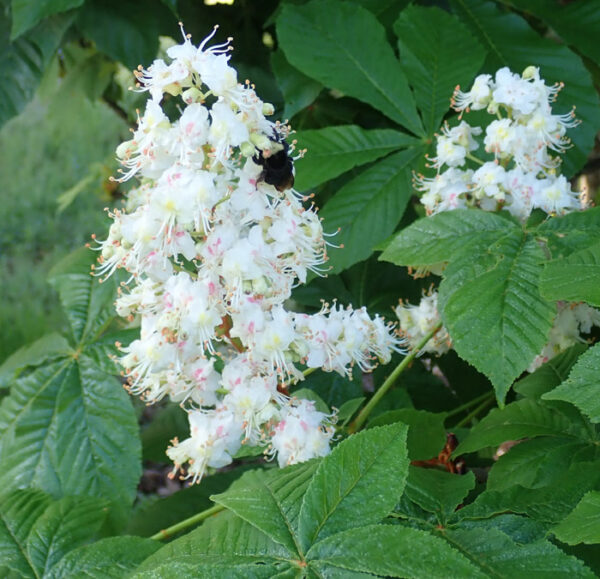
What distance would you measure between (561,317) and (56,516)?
738 mm

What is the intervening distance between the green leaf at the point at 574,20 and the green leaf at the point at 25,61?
983 mm

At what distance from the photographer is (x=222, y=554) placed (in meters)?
0.77

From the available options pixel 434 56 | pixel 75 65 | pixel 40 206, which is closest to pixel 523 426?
pixel 434 56

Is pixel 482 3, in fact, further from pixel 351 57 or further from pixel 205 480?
pixel 205 480

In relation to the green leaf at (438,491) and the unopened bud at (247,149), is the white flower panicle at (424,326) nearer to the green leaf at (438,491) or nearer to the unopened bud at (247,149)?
the green leaf at (438,491)

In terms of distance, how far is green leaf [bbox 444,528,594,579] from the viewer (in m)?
0.71

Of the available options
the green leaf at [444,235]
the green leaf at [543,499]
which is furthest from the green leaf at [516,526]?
the green leaf at [444,235]

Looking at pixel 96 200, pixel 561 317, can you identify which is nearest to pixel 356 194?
pixel 561 317

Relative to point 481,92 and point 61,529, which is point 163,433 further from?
point 481,92

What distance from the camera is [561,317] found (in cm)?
114

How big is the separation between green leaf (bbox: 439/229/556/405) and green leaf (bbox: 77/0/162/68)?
108cm

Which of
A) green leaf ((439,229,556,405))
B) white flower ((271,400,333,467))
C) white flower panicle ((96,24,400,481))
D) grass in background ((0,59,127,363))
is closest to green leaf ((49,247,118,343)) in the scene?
white flower panicle ((96,24,400,481))

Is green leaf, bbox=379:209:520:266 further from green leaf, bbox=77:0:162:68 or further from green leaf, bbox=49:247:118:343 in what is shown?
green leaf, bbox=77:0:162:68

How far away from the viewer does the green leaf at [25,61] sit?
5.83 feet
